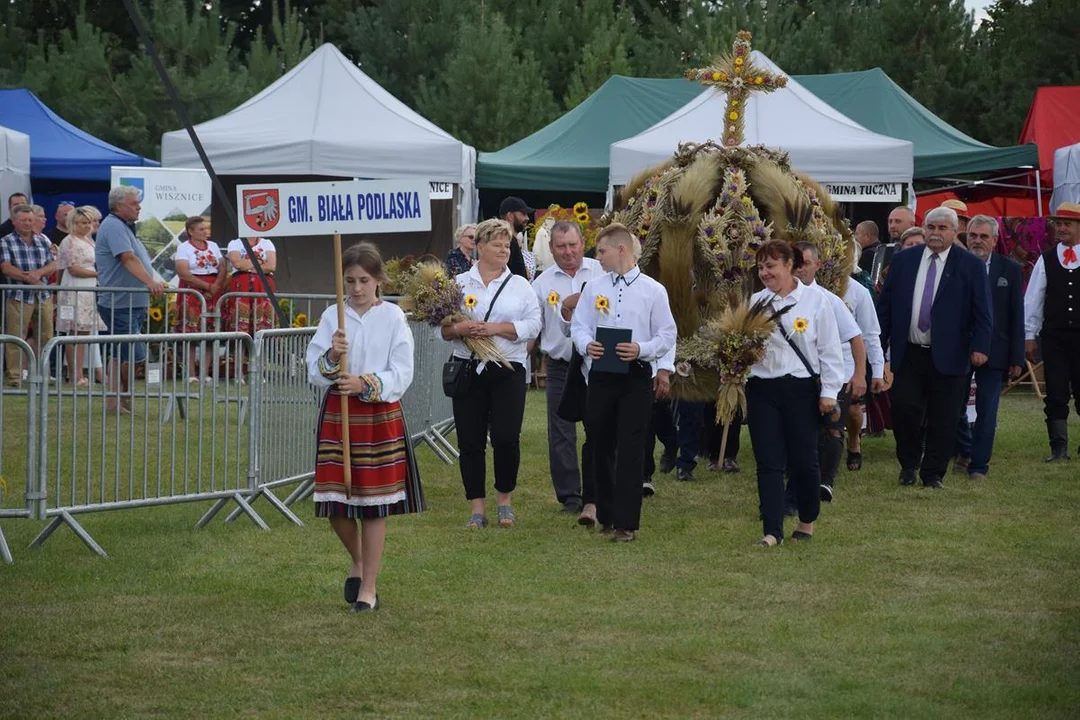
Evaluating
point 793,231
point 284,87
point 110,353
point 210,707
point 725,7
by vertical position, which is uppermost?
point 725,7

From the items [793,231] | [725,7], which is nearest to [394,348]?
[793,231]

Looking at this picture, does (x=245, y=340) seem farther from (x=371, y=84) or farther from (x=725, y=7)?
(x=725, y=7)

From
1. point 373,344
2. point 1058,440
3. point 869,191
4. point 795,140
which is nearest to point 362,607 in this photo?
point 373,344

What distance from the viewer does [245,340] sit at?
9.38 metres

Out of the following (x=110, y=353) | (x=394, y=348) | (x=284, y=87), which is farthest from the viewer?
(x=284, y=87)

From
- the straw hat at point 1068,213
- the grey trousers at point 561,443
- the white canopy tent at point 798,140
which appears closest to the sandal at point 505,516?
the grey trousers at point 561,443

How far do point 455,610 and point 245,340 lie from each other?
9.39 ft

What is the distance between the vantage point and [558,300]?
10.1 metres

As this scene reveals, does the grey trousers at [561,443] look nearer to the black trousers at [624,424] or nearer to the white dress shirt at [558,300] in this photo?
the white dress shirt at [558,300]

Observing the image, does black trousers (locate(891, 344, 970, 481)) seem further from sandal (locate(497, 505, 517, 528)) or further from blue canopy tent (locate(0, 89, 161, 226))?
blue canopy tent (locate(0, 89, 161, 226))

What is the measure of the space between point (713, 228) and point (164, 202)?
11895 mm

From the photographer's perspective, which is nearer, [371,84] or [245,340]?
[245,340]

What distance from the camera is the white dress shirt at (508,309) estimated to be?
9375 millimetres

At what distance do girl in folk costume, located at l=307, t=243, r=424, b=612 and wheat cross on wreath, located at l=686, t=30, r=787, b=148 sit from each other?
16.8ft
